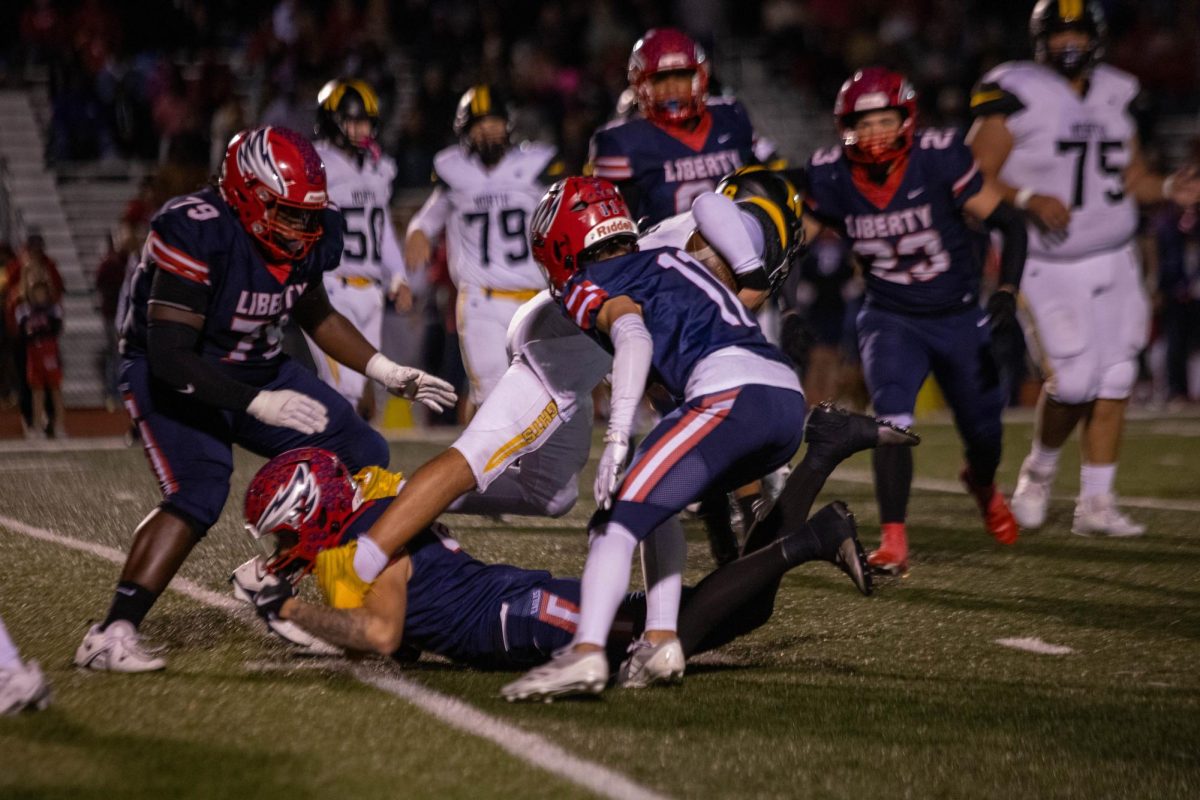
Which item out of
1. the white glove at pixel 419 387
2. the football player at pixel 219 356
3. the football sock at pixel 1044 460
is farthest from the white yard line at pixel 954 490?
the football player at pixel 219 356

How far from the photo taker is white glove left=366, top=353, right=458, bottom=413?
14.4 feet

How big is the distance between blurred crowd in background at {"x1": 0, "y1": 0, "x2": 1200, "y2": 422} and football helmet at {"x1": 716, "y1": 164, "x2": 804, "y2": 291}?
8.34 m

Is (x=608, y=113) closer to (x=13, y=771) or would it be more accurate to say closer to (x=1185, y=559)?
(x=1185, y=559)

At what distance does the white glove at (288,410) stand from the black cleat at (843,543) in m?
1.29

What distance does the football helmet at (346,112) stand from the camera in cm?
743

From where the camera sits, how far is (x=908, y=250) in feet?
18.4

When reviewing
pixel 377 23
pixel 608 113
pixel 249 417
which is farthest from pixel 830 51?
pixel 249 417

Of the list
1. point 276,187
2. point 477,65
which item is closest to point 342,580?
point 276,187

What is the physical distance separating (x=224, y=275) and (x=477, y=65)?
463 inches

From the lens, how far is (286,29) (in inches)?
621

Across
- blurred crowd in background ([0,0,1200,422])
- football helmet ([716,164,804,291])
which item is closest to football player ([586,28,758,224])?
football helmet ([716,164,804,291])

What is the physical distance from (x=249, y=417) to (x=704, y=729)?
1702 mm

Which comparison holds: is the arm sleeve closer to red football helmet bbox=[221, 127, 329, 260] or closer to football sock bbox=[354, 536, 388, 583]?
red football helmet bbox=[221, 127, 329, 260]

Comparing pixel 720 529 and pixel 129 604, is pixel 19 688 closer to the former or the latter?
pixel 129 604
